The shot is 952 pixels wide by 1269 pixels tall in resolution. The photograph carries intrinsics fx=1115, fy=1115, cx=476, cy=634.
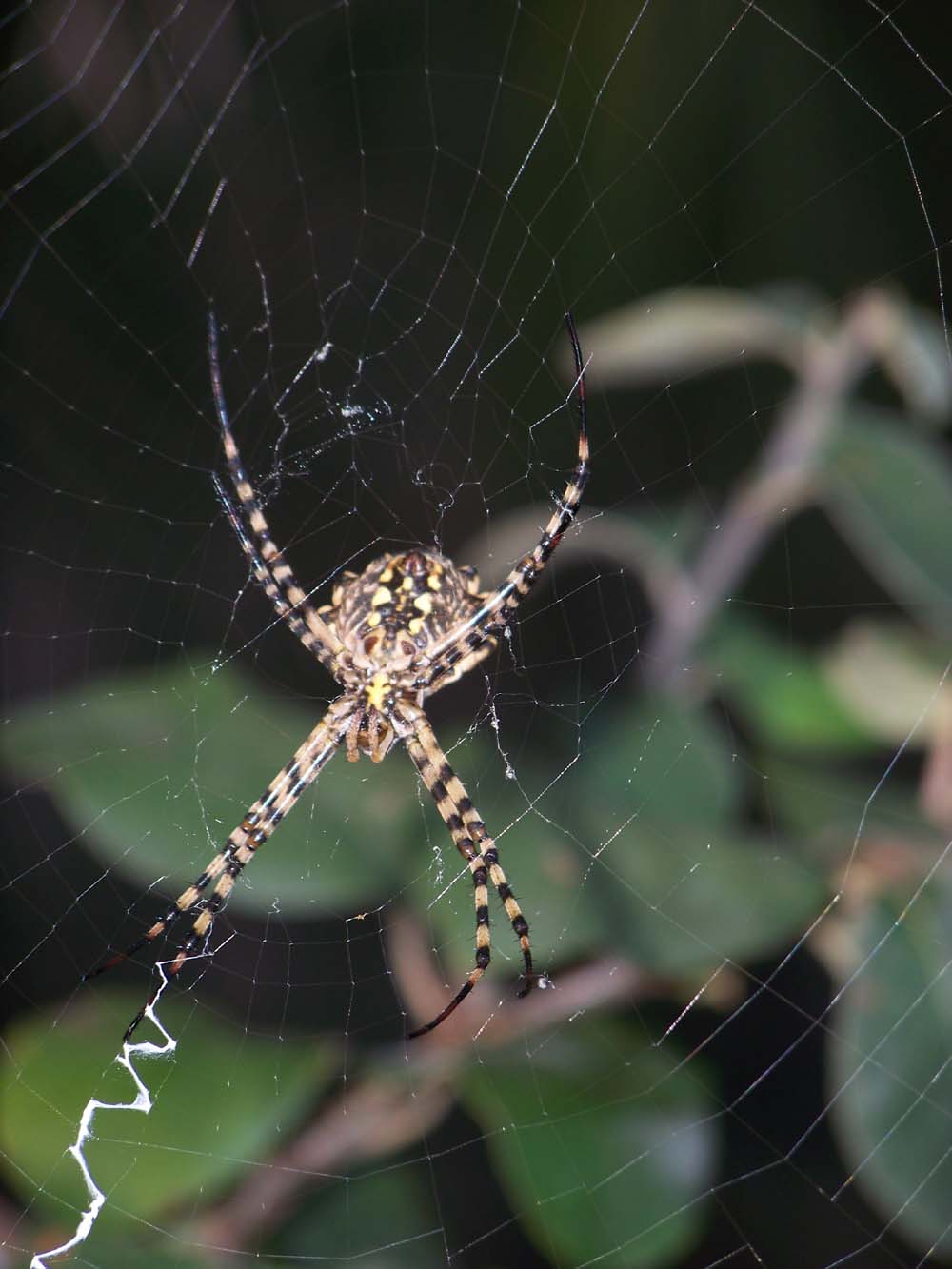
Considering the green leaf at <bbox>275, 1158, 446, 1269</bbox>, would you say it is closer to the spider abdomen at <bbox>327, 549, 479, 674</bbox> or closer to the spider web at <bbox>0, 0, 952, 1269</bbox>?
the spider web at <bbox>0, 0, 952, 1269</bbox>

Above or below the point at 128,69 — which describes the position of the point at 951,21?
below

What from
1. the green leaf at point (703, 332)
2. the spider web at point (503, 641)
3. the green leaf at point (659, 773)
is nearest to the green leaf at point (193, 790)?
the spider web at point (503, 641)

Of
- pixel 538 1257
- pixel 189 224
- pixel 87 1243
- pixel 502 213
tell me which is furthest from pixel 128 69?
pixel 538 1257

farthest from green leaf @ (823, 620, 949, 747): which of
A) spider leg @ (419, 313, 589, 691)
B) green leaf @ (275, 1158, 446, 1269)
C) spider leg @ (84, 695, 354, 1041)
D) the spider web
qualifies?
green leaf @ (275, 1158, 446, 1269)

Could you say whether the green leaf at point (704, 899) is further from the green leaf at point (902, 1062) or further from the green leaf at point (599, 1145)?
the green leaf at point (599, 1145)

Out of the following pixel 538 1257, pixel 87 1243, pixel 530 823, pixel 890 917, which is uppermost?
pixel 530 823

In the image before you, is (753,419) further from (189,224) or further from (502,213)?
(189,224)
